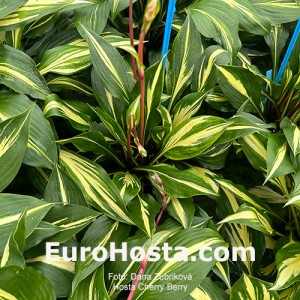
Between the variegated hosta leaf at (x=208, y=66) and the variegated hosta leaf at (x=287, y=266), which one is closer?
the variegated hosta leaf at (x=287, y=266)

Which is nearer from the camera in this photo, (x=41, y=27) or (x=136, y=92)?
(x=136, y=92)

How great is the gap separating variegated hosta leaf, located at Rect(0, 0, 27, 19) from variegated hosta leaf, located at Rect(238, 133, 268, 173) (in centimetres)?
65

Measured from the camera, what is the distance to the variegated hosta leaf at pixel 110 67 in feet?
3.55

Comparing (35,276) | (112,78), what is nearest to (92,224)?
(35,276)

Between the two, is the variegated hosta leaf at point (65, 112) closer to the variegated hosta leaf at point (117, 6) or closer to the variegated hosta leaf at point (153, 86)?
the variegated hosta leaf at point (153, 86)

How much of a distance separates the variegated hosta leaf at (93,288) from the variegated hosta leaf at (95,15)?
616 millimetres

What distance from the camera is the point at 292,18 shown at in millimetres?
1310

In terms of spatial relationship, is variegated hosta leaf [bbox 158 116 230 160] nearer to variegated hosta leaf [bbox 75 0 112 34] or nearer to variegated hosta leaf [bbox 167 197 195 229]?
variegated hosta leaf [bbox 167 197 195 229]

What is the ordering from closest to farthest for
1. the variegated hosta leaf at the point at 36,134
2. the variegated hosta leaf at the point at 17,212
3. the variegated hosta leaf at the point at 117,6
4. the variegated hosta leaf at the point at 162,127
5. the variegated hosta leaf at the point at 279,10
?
the variegated hosta leaf at the point at 17,212 → the variegated hosta leaf at the point at 36,134 → the variegated hosta leaf at the point at 162,127 → the variegated hosta leaf at the point at 117,6 → the variegated hosta leaf at the point at 279,10

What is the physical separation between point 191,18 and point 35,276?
0.78 meters

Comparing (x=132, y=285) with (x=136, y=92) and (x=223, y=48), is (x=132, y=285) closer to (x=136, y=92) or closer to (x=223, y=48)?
(x=136, y=92)

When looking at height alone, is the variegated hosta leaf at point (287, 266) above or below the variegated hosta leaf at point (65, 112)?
below

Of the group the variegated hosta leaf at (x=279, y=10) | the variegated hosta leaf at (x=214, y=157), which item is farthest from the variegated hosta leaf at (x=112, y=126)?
the variegated hosta leaf at (x=279, y=10)

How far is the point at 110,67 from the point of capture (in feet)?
3.65
